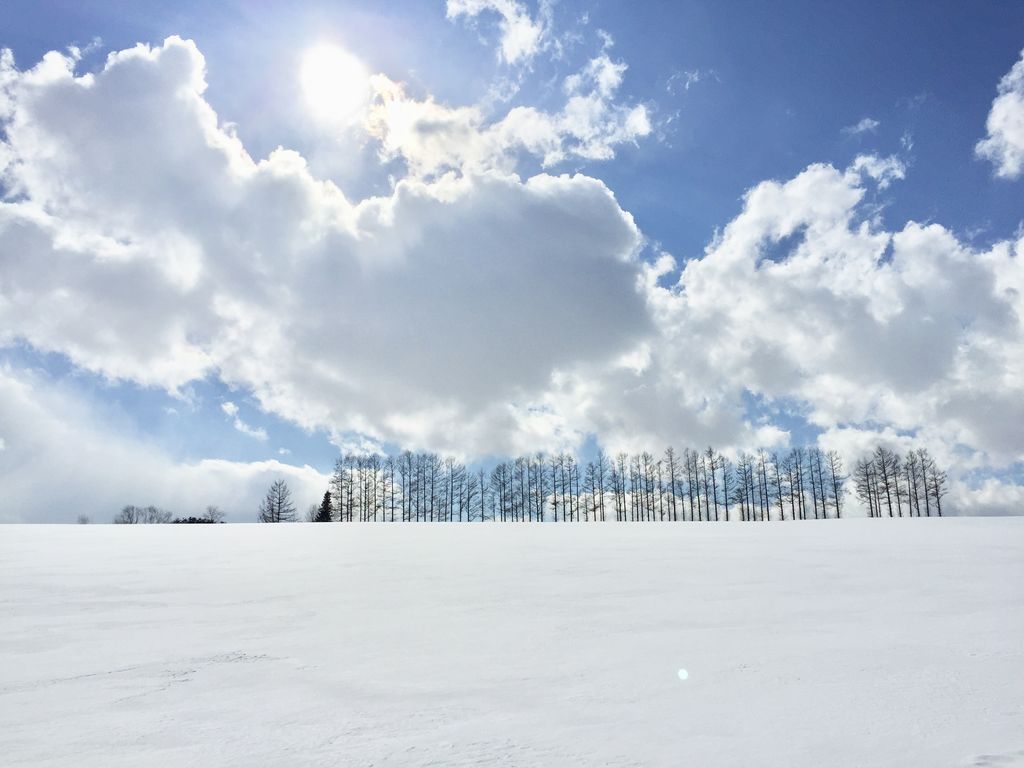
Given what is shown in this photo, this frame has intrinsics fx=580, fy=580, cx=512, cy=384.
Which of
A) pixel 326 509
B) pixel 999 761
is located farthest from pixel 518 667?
pixel 326 509

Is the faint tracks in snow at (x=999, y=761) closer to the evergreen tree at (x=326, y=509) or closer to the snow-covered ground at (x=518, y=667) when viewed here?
the snow-covered ground at (x=518, y=667)

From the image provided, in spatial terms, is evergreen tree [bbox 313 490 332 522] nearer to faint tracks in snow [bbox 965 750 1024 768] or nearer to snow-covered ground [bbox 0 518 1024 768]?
snow-covered ground [bbox 0 518 1024 768]

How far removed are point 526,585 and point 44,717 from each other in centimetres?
654

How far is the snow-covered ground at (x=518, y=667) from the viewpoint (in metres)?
3.66

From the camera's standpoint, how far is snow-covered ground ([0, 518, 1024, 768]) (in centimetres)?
366

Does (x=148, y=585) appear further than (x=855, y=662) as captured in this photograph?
Yes

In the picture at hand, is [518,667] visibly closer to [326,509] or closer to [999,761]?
[999,761]

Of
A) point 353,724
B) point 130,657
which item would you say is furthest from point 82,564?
point 353,724

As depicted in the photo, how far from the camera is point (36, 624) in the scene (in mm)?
7254

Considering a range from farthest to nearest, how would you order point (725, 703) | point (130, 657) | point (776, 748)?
point (130, 657) < point (725, 703) < point (776, 748)

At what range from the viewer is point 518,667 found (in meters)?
5.32

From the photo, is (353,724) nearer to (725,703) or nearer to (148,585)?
(725,703)

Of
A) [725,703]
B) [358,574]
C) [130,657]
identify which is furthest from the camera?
[358,574]

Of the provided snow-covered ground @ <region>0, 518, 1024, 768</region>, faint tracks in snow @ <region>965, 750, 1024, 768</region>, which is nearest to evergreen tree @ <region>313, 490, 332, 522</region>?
snow-covered ground @ <region>0, 518, 1024, 768</region>
